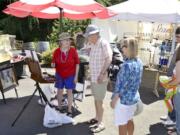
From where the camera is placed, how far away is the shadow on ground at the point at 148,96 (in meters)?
8.02

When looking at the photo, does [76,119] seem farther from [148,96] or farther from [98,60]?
[148,96]

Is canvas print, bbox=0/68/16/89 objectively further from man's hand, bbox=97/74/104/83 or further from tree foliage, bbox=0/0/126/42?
tree foliage, bbox=0/0/126/42

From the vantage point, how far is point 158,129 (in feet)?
A: 20.1

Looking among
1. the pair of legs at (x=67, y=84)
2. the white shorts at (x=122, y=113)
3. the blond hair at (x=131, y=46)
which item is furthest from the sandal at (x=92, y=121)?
the blond hair at (x=131, y=46)

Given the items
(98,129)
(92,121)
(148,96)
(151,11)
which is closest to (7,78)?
(92,121)

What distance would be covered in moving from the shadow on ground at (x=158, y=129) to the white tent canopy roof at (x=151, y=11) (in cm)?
409

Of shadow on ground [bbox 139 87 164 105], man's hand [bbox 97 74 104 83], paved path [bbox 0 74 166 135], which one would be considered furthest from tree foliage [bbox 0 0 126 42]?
man's hand [bbox 97 74 104 83]

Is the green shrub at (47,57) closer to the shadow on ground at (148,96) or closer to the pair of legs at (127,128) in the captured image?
the shadow on ground at (148,96)

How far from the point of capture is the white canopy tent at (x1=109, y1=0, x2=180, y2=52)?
952 centimetres

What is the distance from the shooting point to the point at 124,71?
4219mm

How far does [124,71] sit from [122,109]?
54 centimetres

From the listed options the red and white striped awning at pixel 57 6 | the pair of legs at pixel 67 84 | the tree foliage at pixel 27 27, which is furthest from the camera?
the tree foliage at pixel 27 27

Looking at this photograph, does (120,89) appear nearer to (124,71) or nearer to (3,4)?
(124,71)

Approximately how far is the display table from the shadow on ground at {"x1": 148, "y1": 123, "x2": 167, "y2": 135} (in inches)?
95.9
